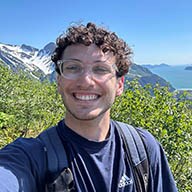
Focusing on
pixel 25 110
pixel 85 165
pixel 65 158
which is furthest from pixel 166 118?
pixel 25 110

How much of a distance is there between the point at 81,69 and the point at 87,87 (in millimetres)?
109

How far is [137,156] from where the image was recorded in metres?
1.98

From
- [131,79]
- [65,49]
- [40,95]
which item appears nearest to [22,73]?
[40,95]

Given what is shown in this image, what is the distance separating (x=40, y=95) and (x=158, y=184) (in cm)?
944

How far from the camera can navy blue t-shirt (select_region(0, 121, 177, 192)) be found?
163 centimetres

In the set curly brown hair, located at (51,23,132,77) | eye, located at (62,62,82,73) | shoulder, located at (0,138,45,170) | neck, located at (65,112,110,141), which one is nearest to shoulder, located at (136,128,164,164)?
neck, located at (65,112,110,141)

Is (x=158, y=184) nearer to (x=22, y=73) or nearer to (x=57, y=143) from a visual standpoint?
(x=57, y=143)

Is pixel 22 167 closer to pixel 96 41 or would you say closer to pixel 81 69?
pixel 81 69

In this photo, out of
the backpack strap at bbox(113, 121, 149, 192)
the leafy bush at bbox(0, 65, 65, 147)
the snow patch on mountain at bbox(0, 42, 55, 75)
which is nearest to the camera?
the backpack strap at bbox(113, 121, 149, 192)

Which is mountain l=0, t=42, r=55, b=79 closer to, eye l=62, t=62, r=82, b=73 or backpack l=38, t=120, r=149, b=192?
eye l=62, t=62, r=82, b=73

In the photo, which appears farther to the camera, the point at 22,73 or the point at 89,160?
the point at 22,73

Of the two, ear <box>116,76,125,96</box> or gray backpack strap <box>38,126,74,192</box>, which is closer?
gray backpack strap <box>38,126,74,192</box>

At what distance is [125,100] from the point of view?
5070 millimetres

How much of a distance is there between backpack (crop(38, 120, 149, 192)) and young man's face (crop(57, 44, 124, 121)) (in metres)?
0.17
